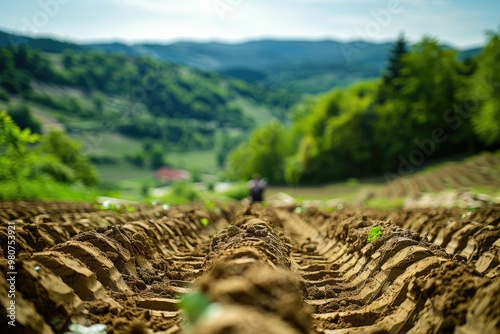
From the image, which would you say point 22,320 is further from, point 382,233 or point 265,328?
point 382,233

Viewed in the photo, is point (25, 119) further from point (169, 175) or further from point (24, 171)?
point (24, 171)

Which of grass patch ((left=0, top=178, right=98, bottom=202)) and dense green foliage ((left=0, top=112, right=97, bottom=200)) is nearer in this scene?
dense green foliage ((left=0, top=112, right=97, bottom=200))

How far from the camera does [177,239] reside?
743 centimetres

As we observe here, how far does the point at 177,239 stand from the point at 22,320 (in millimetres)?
4597

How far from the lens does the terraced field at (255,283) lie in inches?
103

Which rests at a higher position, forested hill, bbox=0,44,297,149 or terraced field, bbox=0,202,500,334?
terraced field, bbox=0,202,500,334

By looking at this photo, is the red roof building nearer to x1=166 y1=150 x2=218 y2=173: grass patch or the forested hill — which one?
x1=166 y1=150 x2=218 y2=173: grass patch

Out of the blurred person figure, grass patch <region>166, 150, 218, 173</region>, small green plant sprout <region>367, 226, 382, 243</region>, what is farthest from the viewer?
grass patch <region>166, 150, 218, 173</region>

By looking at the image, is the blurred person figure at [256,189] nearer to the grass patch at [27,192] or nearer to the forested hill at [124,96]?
the grass patch at [27,192]

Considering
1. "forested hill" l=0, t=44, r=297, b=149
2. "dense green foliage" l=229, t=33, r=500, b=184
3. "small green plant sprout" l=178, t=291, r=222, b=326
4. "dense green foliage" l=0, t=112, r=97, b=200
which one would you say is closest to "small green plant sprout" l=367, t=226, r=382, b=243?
"small green plant sprout" l=178, t=291, r=222, b=326

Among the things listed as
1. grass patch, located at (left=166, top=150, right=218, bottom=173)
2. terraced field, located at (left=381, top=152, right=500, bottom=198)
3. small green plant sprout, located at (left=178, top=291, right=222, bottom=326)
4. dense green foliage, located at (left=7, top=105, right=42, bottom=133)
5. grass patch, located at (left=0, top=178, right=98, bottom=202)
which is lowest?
grass patch, located at (left=166, top=150, right=218, bottom=173)

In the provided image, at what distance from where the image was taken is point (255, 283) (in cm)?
260

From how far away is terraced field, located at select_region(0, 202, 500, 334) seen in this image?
262 centimetres

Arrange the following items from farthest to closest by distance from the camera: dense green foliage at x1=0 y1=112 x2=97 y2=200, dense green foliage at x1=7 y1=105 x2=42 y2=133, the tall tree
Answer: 1. dense green foliage at x1=7 y1=105 x2=42 y2=133
2. the tall tree
3. dense green foliage at x1=0 y1=112 x2=97 y2=200
